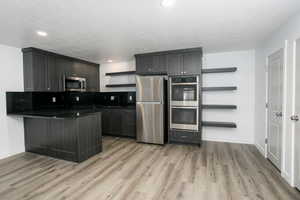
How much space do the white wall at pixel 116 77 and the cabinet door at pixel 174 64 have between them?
60.8 inches

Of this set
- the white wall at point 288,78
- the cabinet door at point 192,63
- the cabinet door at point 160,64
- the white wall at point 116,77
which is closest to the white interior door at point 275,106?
A: the white wall at point 288,78

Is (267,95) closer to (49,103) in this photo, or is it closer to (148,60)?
(148,60)

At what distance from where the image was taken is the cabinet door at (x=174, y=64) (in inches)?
152

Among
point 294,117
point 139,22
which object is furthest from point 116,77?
point 294,117

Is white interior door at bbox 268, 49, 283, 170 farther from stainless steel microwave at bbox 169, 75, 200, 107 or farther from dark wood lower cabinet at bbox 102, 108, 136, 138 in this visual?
dark wood lower cabinet at bbox 102, 108, 136, 138

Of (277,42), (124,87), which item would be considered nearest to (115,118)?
(124,87)

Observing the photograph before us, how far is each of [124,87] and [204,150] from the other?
318cm

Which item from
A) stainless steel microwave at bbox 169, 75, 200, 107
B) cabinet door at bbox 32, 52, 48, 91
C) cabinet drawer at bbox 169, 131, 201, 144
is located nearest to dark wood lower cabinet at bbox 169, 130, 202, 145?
cabinet drawer at bbox 169, 131, 201, 144

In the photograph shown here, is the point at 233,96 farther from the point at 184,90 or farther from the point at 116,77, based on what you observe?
the point at 116,77

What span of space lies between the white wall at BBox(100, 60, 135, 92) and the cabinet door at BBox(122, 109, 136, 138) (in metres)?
0.97

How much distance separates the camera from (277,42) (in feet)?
8.69

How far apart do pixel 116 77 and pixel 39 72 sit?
2271mm

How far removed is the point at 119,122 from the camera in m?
4.62

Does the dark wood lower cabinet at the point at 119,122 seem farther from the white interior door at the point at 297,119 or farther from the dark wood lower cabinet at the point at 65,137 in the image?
the white interior door at the point at 297,119
